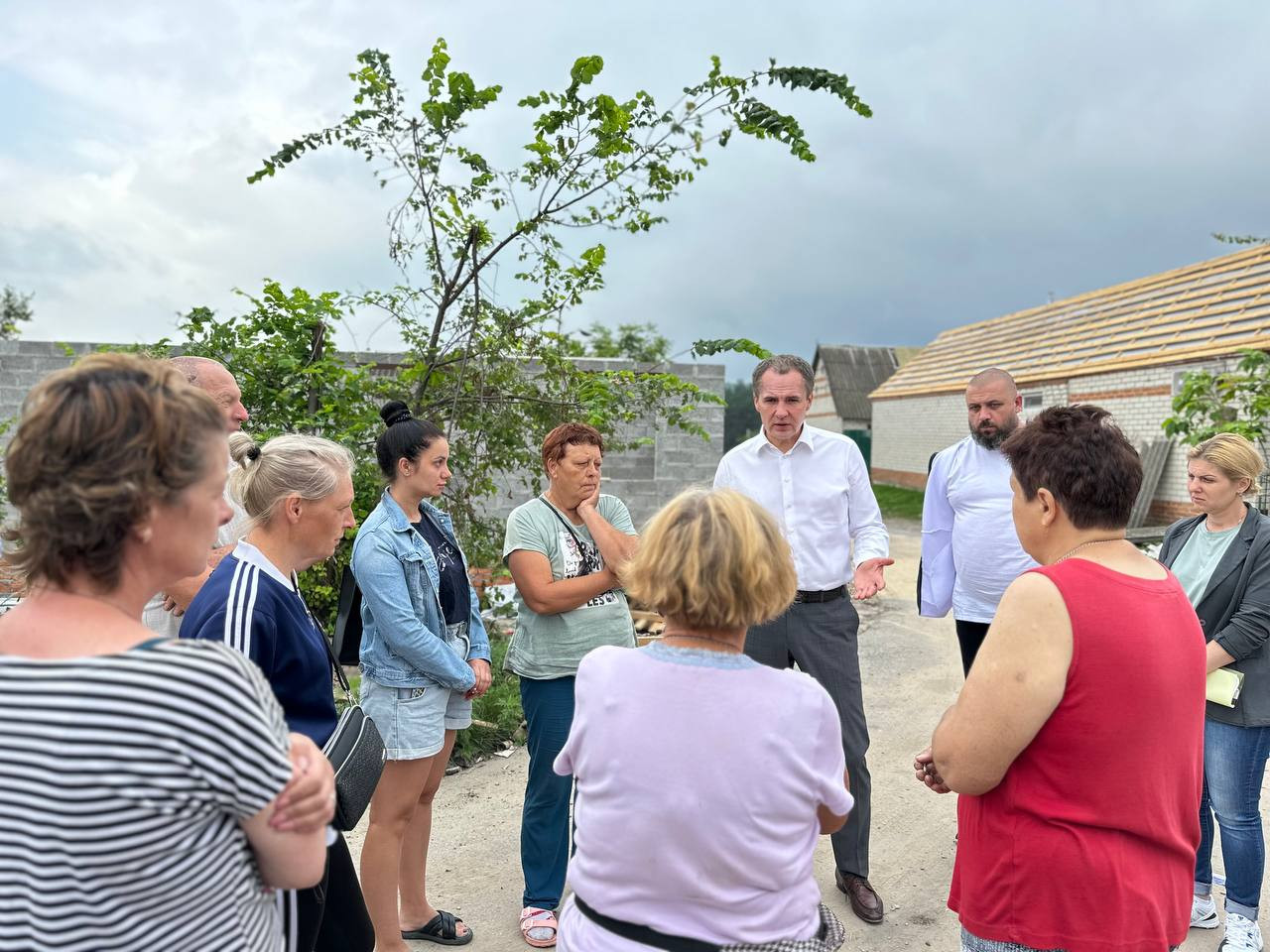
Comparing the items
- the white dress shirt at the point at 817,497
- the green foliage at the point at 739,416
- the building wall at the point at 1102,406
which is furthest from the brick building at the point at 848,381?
the white dress shirt at the point at 817,497

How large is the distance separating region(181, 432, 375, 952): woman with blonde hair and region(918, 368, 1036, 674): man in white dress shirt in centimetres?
280

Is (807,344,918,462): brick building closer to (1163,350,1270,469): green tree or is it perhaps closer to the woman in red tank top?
(1163,350,1270,469): green tree

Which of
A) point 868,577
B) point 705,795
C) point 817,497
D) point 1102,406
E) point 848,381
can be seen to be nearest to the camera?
point 705,795

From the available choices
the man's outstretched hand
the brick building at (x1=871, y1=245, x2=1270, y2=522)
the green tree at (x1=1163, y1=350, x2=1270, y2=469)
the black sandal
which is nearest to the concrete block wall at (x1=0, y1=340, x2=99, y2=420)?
the black sandal

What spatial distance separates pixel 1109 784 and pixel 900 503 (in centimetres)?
2146

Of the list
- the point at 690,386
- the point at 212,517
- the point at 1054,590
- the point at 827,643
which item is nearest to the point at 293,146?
the point at 690,386

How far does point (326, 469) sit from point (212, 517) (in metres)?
1.08

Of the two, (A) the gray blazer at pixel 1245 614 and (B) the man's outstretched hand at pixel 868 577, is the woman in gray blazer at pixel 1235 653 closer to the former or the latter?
(A) the gray blazer at pixel 1245 614

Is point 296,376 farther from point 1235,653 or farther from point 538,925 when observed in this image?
point 1235,653

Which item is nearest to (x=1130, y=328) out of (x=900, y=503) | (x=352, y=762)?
(x=900, y=503)

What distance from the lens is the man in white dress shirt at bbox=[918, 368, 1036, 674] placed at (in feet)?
13.1

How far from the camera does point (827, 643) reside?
3785 mm

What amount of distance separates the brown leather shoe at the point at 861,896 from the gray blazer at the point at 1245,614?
1.50 meters

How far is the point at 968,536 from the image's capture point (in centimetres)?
408
